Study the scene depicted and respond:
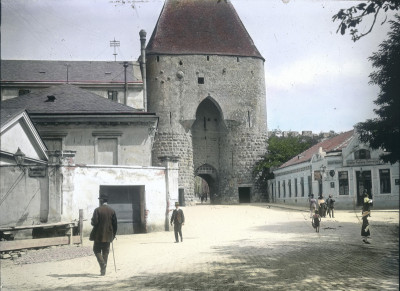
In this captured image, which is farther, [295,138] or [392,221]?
[295,138]

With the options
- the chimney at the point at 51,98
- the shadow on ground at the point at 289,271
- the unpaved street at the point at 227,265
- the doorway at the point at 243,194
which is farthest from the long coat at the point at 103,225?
the doorway at the point at 243,194

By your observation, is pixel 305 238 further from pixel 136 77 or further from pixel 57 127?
pixel 136 77

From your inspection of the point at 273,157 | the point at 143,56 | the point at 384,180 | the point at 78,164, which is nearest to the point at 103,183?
the point at 78,164

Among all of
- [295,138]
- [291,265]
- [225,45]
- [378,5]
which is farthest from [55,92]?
[295,138]

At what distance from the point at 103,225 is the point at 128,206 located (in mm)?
8690

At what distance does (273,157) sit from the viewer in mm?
49719

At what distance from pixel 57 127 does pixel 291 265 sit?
1620cm

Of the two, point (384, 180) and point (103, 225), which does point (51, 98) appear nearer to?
point (103, 225)

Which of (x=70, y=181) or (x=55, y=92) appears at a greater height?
(x=55, y=92)

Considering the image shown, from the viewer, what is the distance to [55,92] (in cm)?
2594

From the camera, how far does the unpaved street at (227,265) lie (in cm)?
879

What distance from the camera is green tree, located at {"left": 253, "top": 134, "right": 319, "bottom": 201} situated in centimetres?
4945

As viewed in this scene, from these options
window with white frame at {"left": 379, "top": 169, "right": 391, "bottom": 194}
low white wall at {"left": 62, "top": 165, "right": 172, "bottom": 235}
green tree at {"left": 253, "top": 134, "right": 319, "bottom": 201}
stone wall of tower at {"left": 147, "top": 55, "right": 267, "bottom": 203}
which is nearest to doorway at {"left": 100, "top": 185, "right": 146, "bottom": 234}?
low white wall at {"left": 62, "top": 165, "right": 172, "bottom": 235}

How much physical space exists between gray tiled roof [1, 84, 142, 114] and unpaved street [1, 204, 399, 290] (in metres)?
8.80
